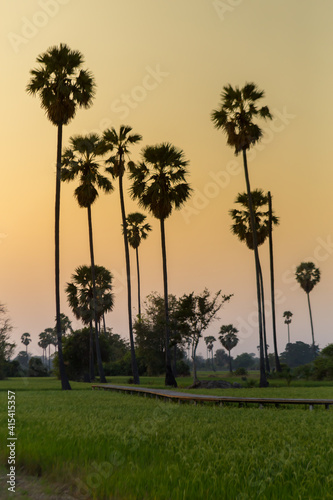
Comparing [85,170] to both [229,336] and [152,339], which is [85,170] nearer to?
[152,339]

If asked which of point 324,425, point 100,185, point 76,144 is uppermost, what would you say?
point 76,144

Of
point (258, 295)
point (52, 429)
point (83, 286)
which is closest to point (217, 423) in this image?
point (52, 429)

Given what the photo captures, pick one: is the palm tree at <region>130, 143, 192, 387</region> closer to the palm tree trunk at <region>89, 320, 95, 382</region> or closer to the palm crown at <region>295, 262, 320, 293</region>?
the palm tree trunk at <region>89, 320, 95, 382</region>

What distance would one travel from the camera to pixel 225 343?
157125mm

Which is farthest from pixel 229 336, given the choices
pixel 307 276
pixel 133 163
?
pixel 133 163

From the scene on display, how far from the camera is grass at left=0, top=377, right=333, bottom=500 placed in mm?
5906

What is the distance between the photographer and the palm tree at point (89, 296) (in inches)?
2368

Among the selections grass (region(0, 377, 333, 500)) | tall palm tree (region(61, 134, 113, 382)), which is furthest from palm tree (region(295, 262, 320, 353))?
grass (region(0, 377, 333, 500))

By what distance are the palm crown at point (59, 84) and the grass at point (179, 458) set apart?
27450 millimetres

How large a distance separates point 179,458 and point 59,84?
32352mm

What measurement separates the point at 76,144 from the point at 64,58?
11415 millimetres

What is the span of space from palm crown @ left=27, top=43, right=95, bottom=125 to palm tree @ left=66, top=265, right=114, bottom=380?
25935mm

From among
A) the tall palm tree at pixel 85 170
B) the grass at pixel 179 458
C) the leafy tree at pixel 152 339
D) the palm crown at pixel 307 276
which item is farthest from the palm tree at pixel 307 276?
the grass at pixel 179 458

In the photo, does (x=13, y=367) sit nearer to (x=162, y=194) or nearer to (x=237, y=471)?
(x=162, y=194)
